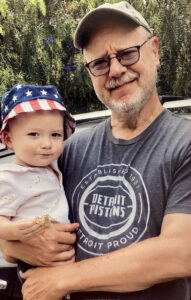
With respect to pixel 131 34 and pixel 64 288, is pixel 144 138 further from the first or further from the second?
pixel 64 288

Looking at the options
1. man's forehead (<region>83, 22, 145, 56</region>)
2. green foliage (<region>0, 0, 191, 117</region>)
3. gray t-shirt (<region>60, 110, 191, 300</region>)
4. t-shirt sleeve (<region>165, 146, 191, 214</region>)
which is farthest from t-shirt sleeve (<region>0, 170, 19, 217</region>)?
green foliage (<region>0, 0, 191, 117</region>)

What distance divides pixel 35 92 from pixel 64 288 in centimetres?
94

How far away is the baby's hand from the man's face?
72 centimetres

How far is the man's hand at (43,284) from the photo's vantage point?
62.4 inches

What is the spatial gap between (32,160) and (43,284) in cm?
57

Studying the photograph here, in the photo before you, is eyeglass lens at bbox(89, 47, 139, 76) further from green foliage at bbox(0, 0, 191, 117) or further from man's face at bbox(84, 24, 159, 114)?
green foliage at bbox(0, 0, 191, 117)

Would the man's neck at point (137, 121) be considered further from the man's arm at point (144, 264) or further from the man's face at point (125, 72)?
the man's arm at point (144, 264)

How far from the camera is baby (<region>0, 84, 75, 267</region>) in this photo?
68.5 inches

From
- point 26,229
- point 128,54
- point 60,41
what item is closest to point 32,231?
point 26,229

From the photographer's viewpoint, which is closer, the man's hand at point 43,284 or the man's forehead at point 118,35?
the man's hand at point 43,284

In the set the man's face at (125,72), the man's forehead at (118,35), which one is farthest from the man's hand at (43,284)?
the man's forehead at (118,35)

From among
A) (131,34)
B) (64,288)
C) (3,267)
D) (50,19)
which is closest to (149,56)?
(131,34)

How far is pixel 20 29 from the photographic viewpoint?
690 cm

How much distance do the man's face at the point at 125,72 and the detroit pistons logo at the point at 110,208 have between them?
0.36m
